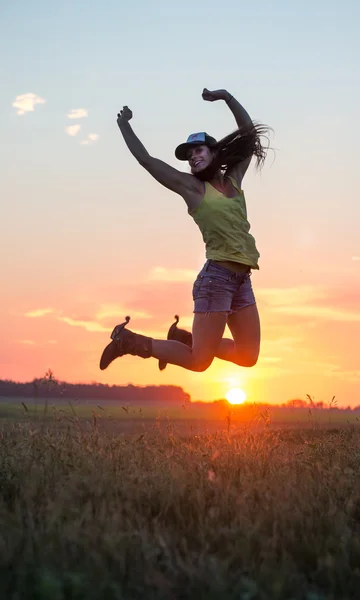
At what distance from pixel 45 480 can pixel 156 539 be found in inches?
56.1

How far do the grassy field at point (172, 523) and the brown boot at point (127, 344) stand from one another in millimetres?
1599

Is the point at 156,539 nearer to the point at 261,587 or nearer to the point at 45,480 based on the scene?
the point at 261,587

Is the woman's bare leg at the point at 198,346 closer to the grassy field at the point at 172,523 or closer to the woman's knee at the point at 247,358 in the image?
the woman's knee at the point at 247,358

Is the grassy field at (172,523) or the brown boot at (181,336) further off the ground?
the brown boot at (181,336)

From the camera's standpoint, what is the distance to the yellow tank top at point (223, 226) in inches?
291

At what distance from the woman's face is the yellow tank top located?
0.17m

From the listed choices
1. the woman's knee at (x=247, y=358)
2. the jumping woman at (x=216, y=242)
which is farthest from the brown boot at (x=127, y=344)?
the woman's knee at (x=247, y=358)

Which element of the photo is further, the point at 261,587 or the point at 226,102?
the point at 226,102

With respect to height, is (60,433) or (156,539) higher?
(60,433)

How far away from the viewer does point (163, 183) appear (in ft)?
24.4

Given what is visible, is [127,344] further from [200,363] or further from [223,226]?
[223,226]

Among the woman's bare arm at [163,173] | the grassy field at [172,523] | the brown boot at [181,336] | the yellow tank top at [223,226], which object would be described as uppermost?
the woman's bare arm at [163,173]

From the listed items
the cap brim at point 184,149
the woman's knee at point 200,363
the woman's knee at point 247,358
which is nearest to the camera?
the cap brim at point 184,149

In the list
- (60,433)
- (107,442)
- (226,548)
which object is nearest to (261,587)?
(226,548)
